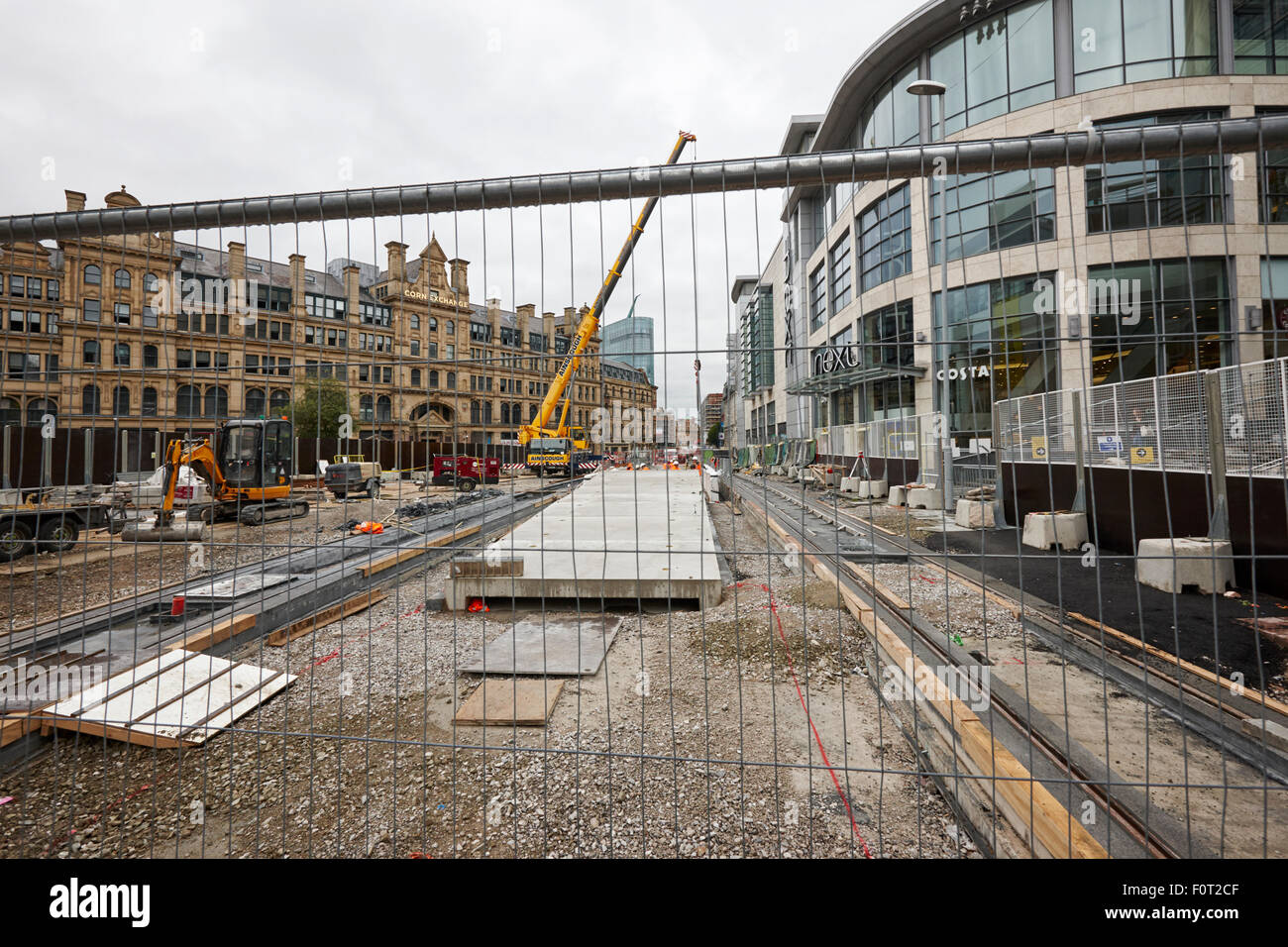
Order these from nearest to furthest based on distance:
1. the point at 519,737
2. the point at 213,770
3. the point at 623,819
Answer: the point at 623,819 < the point at 213,770 < the point at 519,737

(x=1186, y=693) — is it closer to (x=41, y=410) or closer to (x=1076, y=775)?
(x=1076, y=775)

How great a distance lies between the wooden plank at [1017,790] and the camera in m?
2.53

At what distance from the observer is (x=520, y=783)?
346cm

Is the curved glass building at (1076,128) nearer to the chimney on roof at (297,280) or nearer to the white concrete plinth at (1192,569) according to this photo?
the white concrete plinth at (1192,569)

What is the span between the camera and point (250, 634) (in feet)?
20.1

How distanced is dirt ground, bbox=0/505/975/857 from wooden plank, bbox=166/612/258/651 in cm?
121

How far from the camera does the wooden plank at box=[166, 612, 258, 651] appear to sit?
5.25 meters

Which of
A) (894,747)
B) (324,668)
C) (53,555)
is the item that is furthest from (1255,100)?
(53,555)

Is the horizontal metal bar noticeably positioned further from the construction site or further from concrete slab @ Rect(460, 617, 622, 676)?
concrete slab @ Rect(460, 617, 622, 676)

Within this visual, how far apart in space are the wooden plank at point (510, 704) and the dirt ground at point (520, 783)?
0.09 m

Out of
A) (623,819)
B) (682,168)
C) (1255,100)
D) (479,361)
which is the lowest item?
(623,819)

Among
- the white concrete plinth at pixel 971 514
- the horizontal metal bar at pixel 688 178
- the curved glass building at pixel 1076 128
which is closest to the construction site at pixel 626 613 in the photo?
the horizontal metal bar at pixel 688 178
